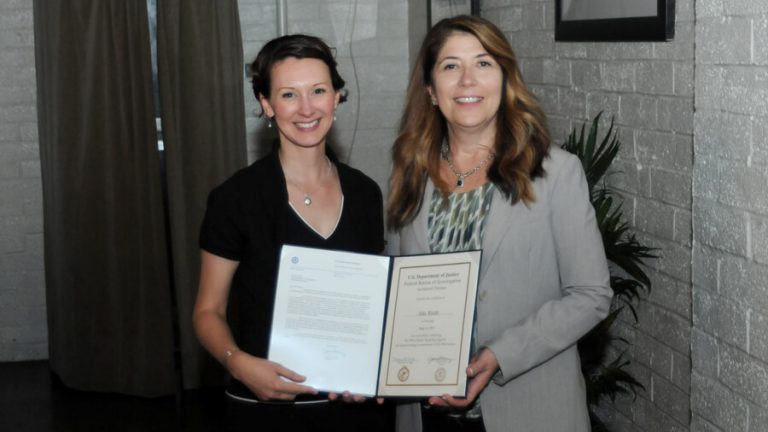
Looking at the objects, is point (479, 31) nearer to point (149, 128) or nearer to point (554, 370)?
point (554, 370)

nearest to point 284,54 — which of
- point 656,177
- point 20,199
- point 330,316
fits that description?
point 330,316

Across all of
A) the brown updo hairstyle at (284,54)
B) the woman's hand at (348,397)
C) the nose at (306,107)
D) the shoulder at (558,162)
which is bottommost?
the woman's hand at (348,397)

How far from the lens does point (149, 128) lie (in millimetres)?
4383

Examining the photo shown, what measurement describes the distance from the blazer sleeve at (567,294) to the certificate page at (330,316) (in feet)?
0.74

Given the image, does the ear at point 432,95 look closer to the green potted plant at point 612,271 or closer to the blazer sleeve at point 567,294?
the blazer sleeve at point 567,294

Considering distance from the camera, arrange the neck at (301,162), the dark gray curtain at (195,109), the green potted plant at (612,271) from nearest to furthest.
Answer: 1. the neck at (301,162)
2. the green potted plant at (612,271)
3. the dark gray curtain at (195,109)

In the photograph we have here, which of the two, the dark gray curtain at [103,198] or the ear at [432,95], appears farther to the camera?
the dark gray curtain at [103,198]

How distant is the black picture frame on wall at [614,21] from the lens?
2607mm

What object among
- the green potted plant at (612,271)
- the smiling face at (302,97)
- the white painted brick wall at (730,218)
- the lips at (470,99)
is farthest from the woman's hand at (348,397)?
the green potted plant at (612,271)

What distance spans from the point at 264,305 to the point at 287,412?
21 centimetres

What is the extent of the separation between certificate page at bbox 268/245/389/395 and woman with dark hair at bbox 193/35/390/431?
5 cm

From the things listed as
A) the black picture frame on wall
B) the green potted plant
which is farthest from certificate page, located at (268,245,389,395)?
the black picture frame on wall

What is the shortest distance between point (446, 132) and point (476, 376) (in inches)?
21.2

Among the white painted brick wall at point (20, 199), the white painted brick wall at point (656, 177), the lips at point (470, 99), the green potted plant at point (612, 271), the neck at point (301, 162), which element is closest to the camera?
the lips at point (470, 99)
